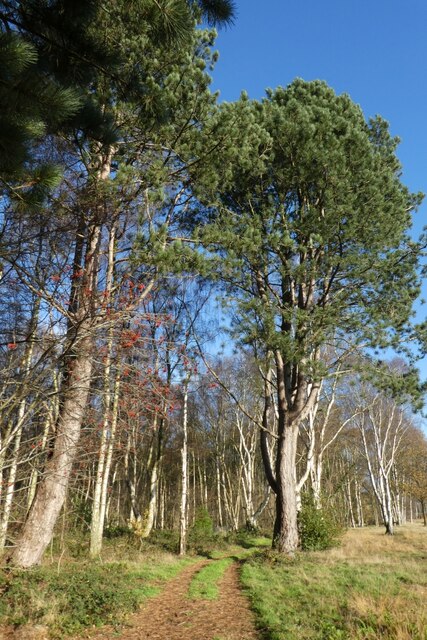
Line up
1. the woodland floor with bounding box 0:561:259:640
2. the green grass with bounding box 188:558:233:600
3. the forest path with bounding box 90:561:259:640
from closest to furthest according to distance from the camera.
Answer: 1. the woodland floor with bounding box 0:561:259:640
2. the forest path with bounding box 90:561:259:640
3. the green grass with bounding box 188:558:233:600

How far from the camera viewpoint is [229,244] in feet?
26.9

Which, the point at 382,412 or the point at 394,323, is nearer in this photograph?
the point at 394,323

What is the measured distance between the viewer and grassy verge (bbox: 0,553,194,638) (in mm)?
5184

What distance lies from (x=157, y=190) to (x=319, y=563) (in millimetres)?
8382

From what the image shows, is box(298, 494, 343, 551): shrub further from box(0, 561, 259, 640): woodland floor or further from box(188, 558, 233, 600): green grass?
box(0, 561, 259, 640): woodland floor

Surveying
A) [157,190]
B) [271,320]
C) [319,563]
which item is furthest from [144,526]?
[157,190]

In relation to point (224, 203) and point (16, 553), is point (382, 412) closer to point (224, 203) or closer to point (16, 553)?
point (224, 203)

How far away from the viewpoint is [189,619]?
576cm

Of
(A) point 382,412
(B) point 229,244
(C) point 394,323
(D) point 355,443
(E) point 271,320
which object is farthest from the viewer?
(D) point 355,443

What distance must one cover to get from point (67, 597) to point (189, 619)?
1694 millimetres

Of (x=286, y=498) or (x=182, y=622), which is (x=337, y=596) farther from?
(x=286, y=498)

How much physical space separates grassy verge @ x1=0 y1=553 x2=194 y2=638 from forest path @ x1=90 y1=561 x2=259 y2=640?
0.85ft

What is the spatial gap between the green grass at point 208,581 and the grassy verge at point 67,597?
0.71 metres

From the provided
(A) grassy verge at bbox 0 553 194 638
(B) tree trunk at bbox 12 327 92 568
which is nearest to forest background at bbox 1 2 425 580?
(B) tree trunk at bbox 12 327 92 568
